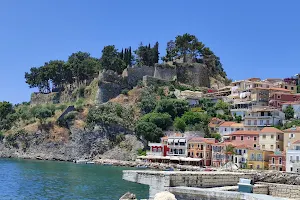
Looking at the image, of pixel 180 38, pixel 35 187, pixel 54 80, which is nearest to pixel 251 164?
pixel 35 187

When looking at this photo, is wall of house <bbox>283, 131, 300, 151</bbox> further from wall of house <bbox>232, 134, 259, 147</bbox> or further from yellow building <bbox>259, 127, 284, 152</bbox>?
wall of house <bbox>232, 134, 259, 147</bbox>

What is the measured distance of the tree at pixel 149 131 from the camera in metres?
61.1

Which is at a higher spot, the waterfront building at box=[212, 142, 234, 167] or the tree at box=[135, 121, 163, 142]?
the tree at box=[135, 121, 163, 142]

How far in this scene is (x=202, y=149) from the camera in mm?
54906

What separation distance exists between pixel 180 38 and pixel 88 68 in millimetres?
16710

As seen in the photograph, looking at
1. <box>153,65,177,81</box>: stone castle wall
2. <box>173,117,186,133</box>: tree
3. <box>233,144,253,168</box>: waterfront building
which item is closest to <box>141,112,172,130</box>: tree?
<box>173,117,186,133</box>: tree

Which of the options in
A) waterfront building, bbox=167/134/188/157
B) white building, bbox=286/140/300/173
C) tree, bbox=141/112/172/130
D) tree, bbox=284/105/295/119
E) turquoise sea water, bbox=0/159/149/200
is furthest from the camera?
tree, bbox=141/112/172/130

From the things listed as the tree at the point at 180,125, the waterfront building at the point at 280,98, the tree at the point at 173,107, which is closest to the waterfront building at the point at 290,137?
the waterfront building at the point at 280,98

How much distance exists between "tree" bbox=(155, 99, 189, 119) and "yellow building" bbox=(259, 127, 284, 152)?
1679cm

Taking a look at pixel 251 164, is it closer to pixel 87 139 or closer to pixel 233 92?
pixel 233 92

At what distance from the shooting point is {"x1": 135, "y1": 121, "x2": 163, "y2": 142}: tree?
201 feet

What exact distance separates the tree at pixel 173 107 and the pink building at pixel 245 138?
11.7m

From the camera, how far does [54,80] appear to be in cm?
7888

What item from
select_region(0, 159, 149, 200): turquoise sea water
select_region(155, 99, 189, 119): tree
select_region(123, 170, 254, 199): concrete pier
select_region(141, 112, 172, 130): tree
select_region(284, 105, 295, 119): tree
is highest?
select_region(155, 99, 189, 119): tree
